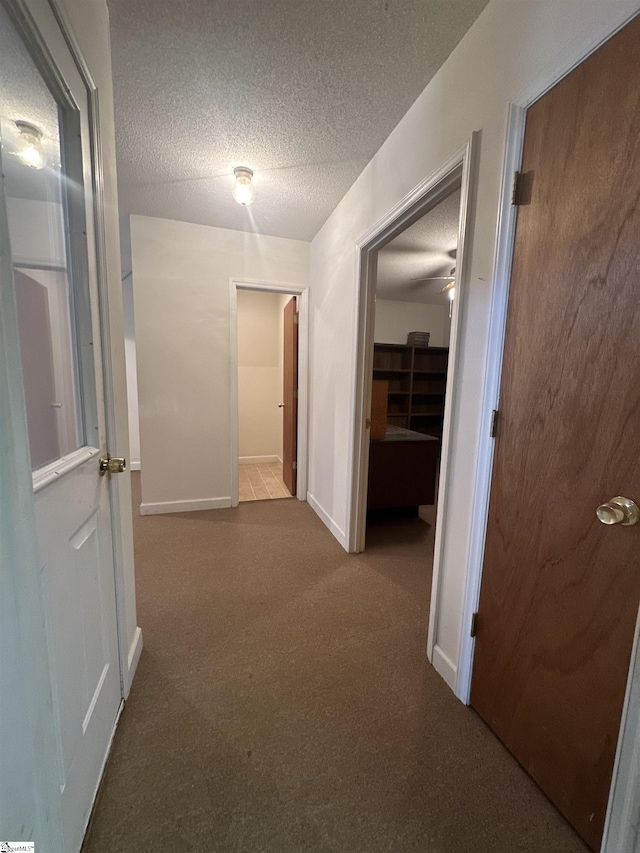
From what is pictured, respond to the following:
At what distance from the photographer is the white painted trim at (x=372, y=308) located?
4.16ft

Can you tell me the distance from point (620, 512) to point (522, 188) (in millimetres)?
997

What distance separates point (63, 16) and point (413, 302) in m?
5.09

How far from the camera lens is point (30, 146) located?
2.62ft

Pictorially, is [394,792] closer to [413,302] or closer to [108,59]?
[108,59]

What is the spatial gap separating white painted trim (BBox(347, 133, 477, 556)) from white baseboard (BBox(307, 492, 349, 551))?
0.33ft

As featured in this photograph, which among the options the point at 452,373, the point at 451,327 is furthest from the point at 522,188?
the point at 452,373

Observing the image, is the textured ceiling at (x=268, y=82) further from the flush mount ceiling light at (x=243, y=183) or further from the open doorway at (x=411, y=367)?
the open doorway at (x=411, y=367)

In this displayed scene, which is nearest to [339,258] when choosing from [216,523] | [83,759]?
[216,523]

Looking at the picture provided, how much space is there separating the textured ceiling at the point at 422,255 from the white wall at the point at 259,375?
5.36 feet

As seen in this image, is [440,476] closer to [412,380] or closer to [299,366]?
[299,366]

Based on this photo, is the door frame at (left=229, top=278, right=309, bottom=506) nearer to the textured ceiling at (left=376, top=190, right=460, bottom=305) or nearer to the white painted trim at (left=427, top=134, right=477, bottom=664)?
the textured ceiling at (left=376, top=190, right=460, bottom=305)

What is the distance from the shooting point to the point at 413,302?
5.30 meters

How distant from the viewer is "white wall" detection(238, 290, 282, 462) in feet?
15.1

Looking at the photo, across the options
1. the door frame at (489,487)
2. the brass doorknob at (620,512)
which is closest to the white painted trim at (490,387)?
the door frame at (489,487)
